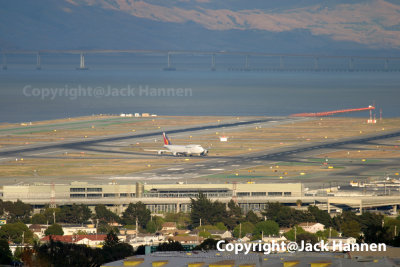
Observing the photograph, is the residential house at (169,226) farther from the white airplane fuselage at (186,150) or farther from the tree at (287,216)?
the white airplane fuselage at (186,150)

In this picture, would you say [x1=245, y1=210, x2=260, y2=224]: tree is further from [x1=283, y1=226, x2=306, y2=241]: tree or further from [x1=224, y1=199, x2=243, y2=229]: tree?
[x1=283, y1=226, x2=306, y2=241]: tree

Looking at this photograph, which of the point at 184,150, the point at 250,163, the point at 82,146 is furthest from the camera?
the point at 82,146

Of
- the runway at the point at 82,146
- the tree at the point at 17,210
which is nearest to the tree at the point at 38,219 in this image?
the tree at the point at 17,210

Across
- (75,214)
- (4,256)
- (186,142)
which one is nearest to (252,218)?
(75,214)

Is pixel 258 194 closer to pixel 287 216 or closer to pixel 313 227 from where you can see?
pixel 287 216

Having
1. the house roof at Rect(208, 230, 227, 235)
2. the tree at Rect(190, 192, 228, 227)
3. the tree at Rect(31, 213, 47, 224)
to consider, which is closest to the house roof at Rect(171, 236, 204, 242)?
the house roof at Rect(208, 230, 227, 235)
